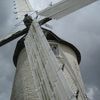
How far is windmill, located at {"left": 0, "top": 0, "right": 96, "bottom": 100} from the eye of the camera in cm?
558

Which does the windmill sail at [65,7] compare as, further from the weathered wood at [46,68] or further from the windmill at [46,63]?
the weathered wood at [46,68]

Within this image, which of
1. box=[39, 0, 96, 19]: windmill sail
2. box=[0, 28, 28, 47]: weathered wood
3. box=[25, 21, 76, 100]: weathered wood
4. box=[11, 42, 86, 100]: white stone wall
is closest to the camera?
box=[25, 21, 76, 100]: weathered wood

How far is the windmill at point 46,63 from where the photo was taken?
5.58 metres

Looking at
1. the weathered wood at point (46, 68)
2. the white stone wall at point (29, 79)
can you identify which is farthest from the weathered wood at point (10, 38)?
the weathered wood at point (46, 68)

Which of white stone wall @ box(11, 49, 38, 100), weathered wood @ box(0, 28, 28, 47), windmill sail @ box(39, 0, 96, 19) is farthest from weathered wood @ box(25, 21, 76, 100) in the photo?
weathered wood @ box(0, 28, 28, 47)

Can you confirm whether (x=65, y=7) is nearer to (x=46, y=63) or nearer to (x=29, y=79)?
(x=29, y=79)

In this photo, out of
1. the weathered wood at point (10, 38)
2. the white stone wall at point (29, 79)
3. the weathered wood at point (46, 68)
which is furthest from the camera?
the weathered wood at point (10, 38)

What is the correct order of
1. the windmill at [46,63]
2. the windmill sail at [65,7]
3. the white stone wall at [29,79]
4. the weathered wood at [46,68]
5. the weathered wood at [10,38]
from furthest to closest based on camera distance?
the weathered wood at [10,38]
the windmill sail at [65,7]
the white stone wall at [29,79]
the windmill at [46,63]
the weathered wood at [46,68]

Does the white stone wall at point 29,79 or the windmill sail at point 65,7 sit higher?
the windmill sail at point 65,7

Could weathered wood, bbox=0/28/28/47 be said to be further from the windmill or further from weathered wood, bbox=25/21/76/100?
weathered wood, bbox=25/21/76/100

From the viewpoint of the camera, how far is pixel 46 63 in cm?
659

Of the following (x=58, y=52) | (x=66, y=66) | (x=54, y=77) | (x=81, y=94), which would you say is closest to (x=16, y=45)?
(x=58, y=52)

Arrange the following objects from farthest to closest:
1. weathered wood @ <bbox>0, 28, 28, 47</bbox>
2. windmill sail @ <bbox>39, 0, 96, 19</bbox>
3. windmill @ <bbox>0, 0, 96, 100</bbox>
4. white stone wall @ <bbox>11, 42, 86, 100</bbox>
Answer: weathered wood @ <bbox>0, 28, 28, 47</bbox>
windmill sail @ <bbox>39, 0, 96, 19</bbox>
white stone wall @ <bbox>11, 42, 86, 100</bbox>
windmill @ <bbox>0, 0, 96, 100</bbox>

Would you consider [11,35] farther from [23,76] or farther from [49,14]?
[23,76]
